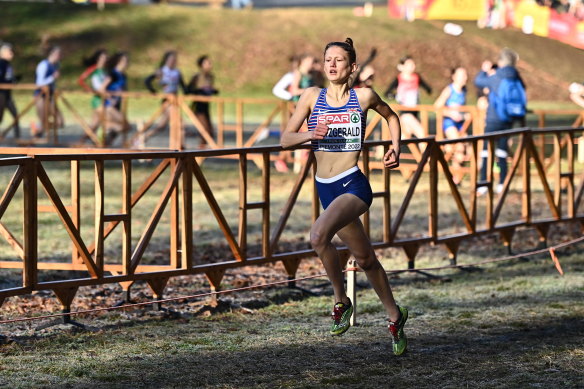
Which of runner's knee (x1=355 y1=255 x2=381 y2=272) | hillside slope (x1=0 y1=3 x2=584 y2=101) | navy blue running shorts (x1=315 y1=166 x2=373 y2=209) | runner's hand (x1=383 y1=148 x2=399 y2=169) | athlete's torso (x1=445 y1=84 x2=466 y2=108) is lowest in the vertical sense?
runner's knee (x1=355 y1=255 x2=381 y2=272)

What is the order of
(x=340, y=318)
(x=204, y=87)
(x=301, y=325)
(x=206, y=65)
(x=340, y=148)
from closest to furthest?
(x=340, y=148)
(x=340, y=318)
(x=301, y=325)
(x=206, y=65)
(x=204, y=87)

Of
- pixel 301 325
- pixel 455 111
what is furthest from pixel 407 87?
pixel 301 325

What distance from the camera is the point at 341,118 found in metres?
7.32

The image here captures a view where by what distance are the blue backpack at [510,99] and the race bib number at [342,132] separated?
934cm

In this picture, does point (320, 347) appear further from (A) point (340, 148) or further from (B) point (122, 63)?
(B) point (122, 63)

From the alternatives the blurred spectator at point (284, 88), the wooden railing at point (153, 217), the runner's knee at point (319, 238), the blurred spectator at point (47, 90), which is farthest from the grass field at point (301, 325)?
the blurred spectator at point (47, 90)

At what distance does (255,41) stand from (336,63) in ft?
120

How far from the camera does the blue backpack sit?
16344 mm

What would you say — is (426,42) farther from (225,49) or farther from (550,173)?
(550,173)

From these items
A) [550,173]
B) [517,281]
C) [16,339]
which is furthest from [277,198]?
[16,339]

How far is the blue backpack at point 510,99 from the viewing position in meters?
16.3

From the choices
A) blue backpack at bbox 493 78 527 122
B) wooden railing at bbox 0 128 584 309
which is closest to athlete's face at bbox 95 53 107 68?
blue backpack at bbox 493 78 527 122

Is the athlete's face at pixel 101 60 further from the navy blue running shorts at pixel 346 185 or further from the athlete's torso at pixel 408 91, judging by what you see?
the navy blue running shorts at pixel 346 185

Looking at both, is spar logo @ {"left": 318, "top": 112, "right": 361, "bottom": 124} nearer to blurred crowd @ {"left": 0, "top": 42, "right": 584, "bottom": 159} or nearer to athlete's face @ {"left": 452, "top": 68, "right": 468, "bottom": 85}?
blurred crowd @ {"left": 0, "top": 42, "right": 584, "bottom": 159}
